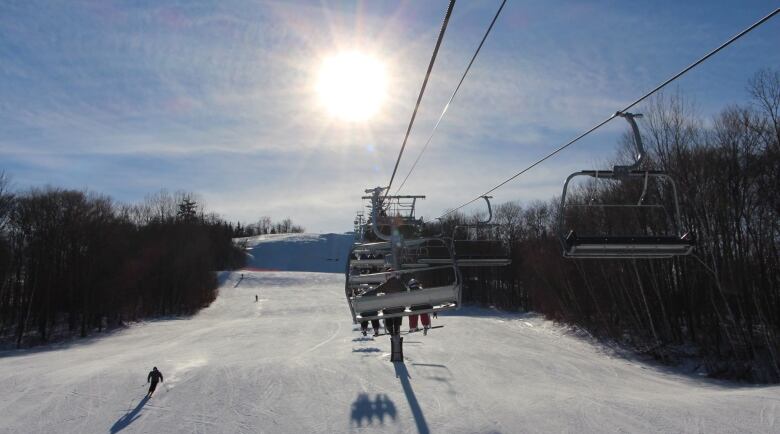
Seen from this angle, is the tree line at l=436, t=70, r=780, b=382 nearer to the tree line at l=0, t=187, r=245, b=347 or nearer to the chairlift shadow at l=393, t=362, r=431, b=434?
the chairlift shadow at l=393, t=362, r=431, b=434

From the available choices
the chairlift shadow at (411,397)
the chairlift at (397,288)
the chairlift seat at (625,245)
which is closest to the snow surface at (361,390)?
the chairlift shadow at (411,397)

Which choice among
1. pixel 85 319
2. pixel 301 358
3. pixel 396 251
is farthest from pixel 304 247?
pixel 396 251

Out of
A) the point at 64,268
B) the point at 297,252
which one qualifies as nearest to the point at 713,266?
the point at 64,268

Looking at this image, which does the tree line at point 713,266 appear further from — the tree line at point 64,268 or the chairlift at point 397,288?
the tree line at point 64,268

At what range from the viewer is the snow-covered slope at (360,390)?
16.1 meters

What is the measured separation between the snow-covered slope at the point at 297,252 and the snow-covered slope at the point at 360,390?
10489cm

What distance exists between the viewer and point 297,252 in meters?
162

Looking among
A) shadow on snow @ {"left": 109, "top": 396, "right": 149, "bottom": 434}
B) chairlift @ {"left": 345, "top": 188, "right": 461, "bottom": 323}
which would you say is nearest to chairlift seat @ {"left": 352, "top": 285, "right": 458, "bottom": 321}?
chairlift @ {"left": 345, "top": 188, "right": 461, "bottom": 323}

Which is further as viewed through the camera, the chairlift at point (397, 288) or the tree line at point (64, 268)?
the tree line at point (64, 268)

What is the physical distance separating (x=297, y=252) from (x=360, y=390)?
144020 mm

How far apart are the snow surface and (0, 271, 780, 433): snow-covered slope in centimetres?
6

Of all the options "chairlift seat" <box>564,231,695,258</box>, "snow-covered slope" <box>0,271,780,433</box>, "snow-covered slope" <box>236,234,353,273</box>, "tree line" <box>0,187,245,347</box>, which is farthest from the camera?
"snow-covered slope" <box>236,234,353,273</box>

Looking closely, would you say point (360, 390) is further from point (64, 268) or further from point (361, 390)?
point (64, 268)

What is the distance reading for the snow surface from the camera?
16109 mm
